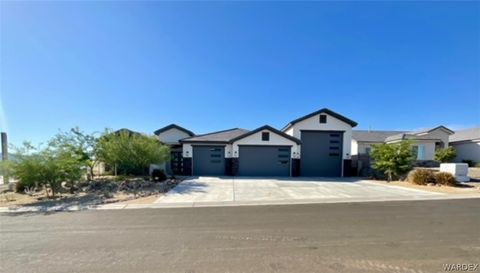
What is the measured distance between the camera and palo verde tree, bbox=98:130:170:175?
16.6m

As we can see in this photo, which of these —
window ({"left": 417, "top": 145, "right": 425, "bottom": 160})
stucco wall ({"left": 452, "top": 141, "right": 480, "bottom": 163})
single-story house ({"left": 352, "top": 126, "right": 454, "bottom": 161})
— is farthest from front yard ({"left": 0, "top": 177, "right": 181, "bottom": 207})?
stucco wall ({"left": 452, "top": 141, "right": 480, "bottom": 163})

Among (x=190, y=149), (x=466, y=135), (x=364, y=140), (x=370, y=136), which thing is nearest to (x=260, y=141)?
(x=190, y=149)

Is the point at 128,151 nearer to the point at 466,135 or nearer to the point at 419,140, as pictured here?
the point at 419,140

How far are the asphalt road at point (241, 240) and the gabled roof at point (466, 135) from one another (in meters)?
28.0

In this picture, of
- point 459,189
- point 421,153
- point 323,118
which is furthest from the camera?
point 421,153

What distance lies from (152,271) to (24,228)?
494cm

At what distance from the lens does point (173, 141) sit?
23.8 metres

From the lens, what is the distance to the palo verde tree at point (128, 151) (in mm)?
16562

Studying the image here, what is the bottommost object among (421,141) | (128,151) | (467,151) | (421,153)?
(421,153)

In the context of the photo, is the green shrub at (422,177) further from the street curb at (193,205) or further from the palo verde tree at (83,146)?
the palo verde tree at (83,146)

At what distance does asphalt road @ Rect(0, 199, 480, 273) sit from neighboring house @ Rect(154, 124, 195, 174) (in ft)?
44.8

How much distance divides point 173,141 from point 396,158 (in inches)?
726

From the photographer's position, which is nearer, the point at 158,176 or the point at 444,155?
the point at 158,176

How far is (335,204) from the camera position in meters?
9.59
